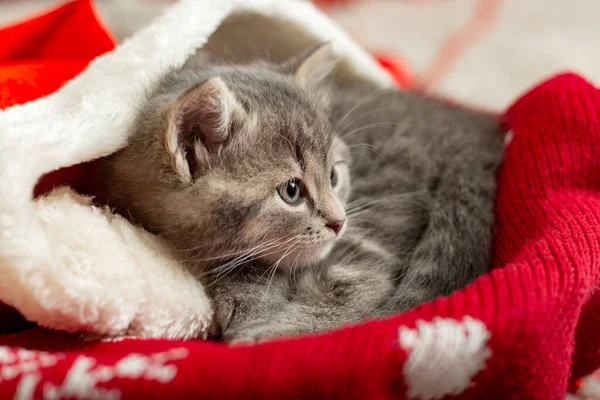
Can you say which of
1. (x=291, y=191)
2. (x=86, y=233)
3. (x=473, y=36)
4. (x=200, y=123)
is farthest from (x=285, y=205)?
(x=473, y=36)

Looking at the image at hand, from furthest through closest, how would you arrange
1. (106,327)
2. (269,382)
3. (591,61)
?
(591,61), (106,327), (269,382)

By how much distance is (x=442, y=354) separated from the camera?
688mm

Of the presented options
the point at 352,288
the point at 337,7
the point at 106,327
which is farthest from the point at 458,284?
the point at 337,7

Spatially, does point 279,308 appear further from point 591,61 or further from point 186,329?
point 591,61

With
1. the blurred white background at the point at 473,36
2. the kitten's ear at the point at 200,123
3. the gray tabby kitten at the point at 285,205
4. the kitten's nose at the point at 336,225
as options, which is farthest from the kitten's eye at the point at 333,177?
the blurred white background at the point at 473,36

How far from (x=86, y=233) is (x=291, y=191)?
33 centimetres

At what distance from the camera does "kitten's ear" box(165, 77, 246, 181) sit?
0.80 m

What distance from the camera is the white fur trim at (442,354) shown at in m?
0.69

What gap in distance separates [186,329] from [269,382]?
24 cm

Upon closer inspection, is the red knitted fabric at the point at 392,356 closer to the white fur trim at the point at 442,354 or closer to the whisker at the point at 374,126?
the white fur trim at the point at 442,354

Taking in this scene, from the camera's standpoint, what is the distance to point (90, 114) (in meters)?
0.89

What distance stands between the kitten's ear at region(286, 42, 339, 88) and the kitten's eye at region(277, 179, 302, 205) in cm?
25

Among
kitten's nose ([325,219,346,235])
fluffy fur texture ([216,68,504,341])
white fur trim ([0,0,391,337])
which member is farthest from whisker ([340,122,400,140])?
white fur trim ([0,0,391,337])

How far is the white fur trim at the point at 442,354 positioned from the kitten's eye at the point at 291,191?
31 cm
